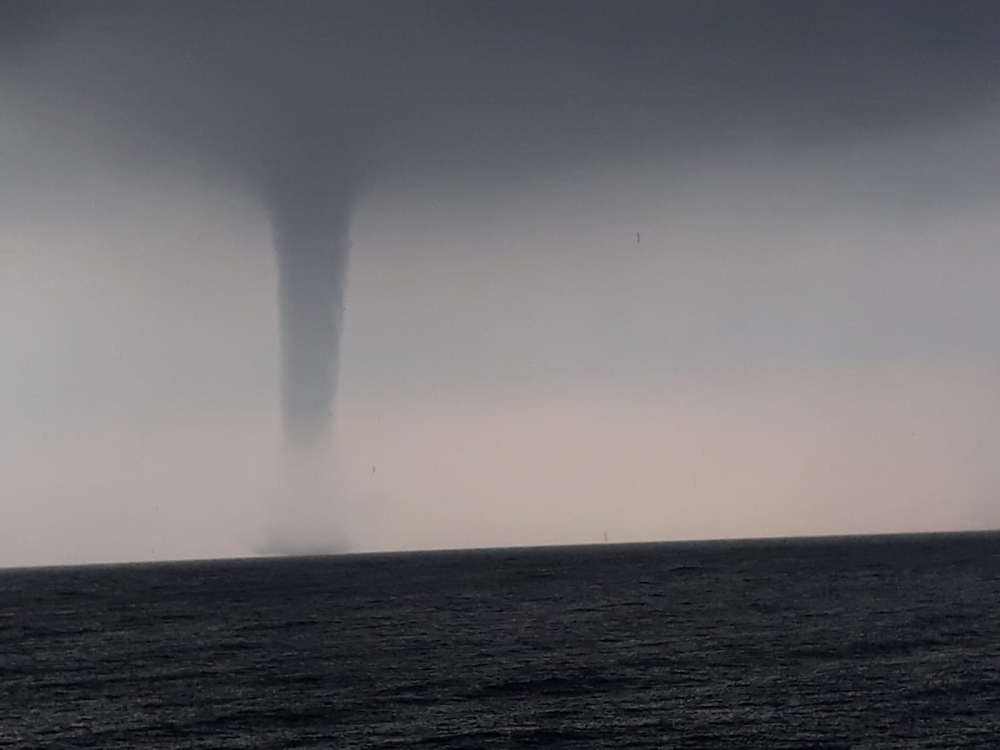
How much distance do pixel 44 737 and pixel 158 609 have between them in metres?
68.9

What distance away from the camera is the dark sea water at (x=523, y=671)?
147 feet

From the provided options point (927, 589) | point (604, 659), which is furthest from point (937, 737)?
point (927, 589)

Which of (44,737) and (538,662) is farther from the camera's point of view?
(538,662)

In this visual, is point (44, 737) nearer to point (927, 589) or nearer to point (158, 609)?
point (158, 609)

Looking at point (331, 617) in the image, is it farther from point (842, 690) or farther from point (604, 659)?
point (842, 690)

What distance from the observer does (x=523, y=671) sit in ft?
199

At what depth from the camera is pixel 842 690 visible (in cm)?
5234

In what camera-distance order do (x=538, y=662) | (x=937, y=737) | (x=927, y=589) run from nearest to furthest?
(x=937, y=737) < (x=538, y=662) < (x=927, y=589)

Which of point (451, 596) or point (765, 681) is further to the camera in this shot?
point (451, 596)

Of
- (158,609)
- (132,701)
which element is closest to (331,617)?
(158,609)

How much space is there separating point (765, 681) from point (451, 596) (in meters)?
71.1

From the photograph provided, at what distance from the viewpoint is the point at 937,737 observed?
4253 centimetres

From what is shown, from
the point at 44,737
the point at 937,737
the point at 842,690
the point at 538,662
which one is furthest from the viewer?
the point at 538,662

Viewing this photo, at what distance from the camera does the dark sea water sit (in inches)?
1763
